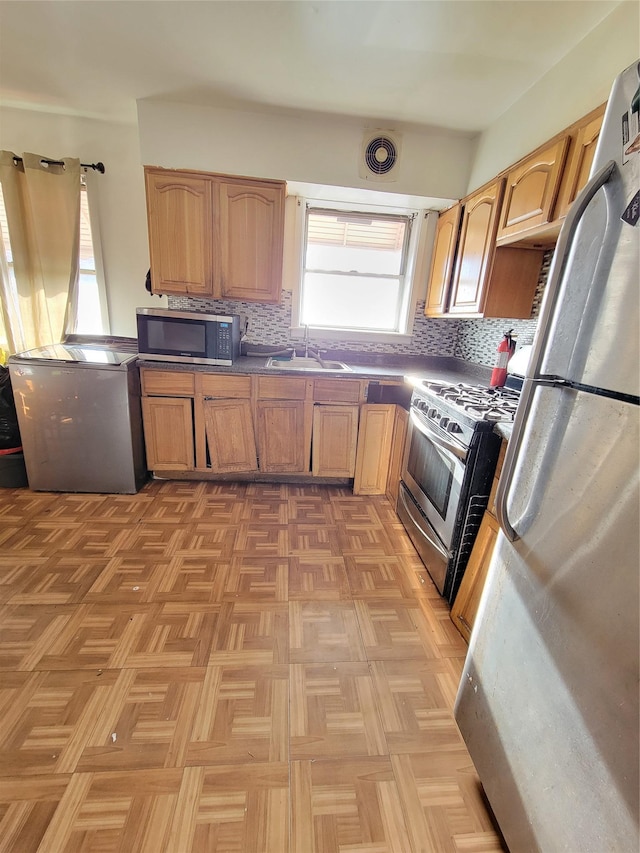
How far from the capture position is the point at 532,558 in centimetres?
80

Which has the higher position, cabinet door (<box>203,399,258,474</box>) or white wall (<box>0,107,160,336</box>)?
white wall (<box>0,107,160,336</box>)

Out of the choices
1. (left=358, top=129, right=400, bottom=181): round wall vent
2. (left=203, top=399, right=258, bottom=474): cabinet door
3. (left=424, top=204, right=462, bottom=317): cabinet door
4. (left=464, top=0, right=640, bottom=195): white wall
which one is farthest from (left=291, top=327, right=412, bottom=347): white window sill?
(left=464, top=0, right=640, bottom=195): white wall

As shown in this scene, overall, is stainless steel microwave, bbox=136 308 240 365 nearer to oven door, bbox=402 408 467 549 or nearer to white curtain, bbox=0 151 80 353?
white curtain, bbox=0 151 80 353

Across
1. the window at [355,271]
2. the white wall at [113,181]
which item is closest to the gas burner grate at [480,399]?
the window at [355,271]

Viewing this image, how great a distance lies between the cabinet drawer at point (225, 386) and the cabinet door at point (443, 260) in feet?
5.02

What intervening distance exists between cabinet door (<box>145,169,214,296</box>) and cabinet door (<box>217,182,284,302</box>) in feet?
0.35

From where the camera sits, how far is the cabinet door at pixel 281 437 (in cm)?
249

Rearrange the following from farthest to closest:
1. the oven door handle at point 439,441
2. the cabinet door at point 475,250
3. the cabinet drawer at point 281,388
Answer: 1. the cabinet drawer at point 281,388
2. the cabinet door at point 475,250
3. the oven door handle at point 439,441

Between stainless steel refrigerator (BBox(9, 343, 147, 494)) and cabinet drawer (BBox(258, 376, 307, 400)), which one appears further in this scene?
cabinet drawer (BBox(258, 376, 307, 400))

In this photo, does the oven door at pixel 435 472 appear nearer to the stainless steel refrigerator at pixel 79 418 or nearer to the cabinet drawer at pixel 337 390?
the cabinet drawer at pixel 337 390

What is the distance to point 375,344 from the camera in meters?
3.00

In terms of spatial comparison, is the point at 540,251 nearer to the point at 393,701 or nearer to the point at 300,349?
the point at 300,349

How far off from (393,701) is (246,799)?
538mm

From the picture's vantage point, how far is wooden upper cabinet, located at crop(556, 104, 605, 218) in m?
1.40
